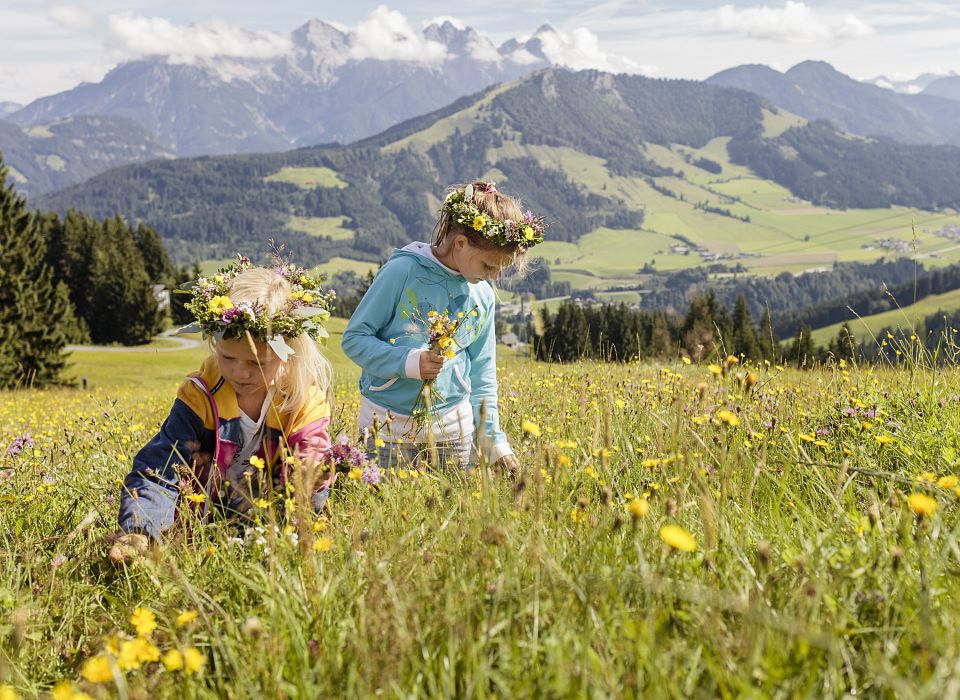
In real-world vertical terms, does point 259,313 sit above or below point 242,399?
above

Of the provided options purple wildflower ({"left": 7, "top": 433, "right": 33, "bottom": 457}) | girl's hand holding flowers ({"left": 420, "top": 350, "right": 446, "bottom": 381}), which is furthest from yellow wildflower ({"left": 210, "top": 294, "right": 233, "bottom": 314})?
purple wildflower ({"left": 7, "top": 433, "right": 33, "bottom": 457})

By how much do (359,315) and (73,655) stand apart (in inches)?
113

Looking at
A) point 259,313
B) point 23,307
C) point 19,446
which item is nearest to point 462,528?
point 259,313

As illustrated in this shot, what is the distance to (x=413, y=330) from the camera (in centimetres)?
487

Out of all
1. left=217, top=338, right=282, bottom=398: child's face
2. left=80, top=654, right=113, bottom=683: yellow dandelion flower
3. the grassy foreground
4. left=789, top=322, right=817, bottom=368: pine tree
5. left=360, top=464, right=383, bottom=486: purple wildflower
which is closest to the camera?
left=80, top=654, right=113, bottom=683: yellow dandelion flower

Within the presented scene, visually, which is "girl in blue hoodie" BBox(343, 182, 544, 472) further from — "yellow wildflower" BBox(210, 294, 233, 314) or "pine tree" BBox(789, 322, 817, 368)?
"pine tree" BBox(789, 322, 817, 368)

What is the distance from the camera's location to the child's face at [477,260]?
477 centimetres

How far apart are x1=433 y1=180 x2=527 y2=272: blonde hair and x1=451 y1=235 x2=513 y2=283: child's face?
0.10ft

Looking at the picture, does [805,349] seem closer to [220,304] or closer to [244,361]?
[244,361]

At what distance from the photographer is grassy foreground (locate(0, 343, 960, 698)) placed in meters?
1.63

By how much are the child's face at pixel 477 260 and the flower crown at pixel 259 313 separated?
126 cm

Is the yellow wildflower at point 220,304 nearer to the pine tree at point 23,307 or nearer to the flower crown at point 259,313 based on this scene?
the flower crown at point 259,313

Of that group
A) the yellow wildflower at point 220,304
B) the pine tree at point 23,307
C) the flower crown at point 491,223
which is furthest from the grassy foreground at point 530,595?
the pine tree at point 23,307

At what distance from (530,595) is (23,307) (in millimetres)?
40149
